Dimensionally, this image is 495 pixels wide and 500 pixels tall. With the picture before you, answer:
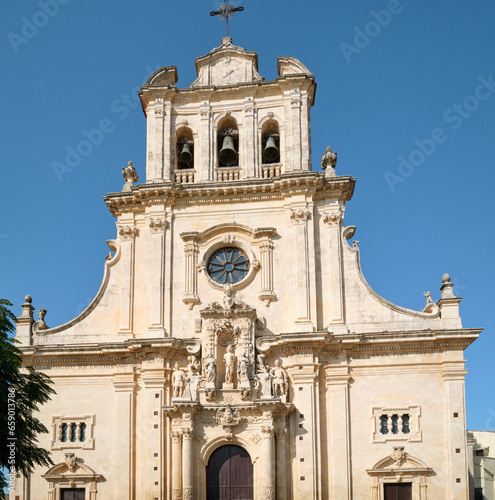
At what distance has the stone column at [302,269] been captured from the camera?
90.9 feet

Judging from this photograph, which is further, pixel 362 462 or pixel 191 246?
pixel 191 246

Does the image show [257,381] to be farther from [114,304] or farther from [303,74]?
[303,74]

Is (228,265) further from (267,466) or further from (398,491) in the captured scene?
(398,491)

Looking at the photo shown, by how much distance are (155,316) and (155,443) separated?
14.3 ft

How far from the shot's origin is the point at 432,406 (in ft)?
87.4

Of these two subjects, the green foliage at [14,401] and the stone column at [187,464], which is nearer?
the green foliage at [14,401]

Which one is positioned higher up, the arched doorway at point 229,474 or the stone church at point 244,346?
the stone church at point 244,346

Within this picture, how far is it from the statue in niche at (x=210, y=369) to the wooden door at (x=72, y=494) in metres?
5.66

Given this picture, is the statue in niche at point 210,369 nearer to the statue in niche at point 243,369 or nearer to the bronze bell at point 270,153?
the statue in niche at point 243,369

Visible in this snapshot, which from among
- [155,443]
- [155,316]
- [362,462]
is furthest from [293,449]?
[155,316]

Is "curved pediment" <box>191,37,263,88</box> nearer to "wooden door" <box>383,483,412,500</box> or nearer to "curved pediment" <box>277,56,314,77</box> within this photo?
"curved pediment" <box>277,56,314,77</box>

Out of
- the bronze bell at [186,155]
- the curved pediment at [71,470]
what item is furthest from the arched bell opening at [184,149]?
the curved pediment at [71,470]

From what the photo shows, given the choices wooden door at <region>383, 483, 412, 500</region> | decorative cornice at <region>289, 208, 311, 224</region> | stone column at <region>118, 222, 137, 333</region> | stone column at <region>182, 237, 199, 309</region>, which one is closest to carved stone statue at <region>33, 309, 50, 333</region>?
stone column at <region>118, 222, 137, 333</region>

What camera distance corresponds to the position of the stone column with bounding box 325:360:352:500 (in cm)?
2620
